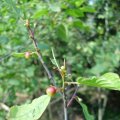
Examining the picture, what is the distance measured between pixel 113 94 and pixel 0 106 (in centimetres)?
439

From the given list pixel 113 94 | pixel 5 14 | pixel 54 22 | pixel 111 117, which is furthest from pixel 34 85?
pixel 113 94

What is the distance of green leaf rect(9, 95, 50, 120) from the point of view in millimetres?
940

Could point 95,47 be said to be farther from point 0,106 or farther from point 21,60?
point 0,106

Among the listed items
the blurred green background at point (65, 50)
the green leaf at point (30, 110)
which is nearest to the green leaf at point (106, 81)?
the green leaf at point (30, 110)

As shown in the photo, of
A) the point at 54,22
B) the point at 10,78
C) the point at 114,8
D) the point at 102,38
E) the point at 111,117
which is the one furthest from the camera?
the point at 111,117

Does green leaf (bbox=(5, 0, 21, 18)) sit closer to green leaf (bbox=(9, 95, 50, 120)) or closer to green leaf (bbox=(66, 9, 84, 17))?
green leaf (bbox=(9, 95, 50, 120))

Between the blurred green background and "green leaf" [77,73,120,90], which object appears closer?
"green leaf" [77,73,120,90]

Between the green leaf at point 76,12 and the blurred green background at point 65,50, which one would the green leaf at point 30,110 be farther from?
the blurred green background at point 65,50

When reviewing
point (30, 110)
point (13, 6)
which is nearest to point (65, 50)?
point (13, 6)

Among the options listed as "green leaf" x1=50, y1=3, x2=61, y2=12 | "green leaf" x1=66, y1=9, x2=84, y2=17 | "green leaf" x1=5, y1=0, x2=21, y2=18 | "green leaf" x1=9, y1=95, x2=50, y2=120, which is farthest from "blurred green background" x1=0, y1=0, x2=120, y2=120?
"green leaf" x1=9, y1=95, x2=50, y2=120

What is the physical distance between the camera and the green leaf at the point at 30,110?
940 mm

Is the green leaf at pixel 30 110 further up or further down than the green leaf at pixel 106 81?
further down

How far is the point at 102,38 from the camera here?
480cm

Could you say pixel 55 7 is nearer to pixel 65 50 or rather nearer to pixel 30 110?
pixel 30 110
